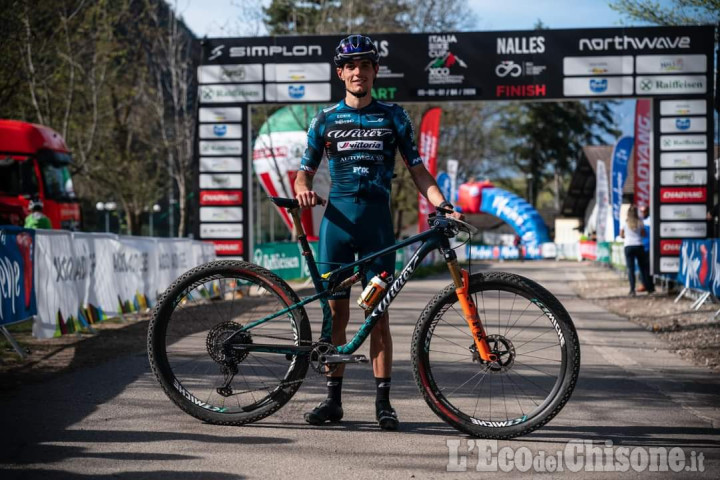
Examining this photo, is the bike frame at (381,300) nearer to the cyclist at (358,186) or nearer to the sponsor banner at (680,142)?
the cyclist at (358,186)

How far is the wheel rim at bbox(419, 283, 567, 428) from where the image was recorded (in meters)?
5.12

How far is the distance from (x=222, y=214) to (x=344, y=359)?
1564 centimetres

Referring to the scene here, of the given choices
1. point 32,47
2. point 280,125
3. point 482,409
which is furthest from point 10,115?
point 482,409

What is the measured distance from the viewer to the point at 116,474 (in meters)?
4.26

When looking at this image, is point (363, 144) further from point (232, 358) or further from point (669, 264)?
point (669, 264)

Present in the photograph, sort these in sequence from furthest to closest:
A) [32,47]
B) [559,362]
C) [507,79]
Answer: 1. [32,47]
2. [507,79]
3. [559,362]

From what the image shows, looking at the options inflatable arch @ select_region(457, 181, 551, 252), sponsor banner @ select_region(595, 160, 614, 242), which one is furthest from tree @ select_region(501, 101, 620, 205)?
sponsor banner @ select_region(595, 160, 614, 242)

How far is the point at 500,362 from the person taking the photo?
5.15m

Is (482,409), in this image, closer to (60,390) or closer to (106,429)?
(106,429)

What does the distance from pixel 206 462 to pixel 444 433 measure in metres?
1.41

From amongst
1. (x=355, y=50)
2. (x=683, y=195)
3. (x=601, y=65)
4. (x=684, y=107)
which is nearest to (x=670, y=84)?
(x=684, y=107)

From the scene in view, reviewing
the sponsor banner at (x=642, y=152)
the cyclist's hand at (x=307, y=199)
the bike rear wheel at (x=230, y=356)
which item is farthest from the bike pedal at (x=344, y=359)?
the sponsor banner at (x=642, y=152)

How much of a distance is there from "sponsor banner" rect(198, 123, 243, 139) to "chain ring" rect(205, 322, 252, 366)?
15259 mm

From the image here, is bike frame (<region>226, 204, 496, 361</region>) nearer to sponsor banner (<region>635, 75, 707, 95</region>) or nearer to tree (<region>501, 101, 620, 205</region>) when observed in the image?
sponsor banner (<region>635, 75, 707, 95</region>)
